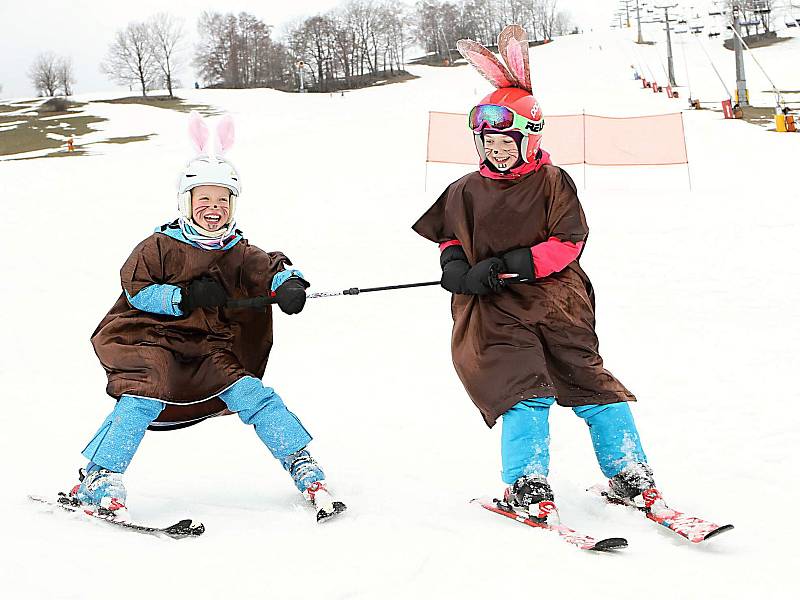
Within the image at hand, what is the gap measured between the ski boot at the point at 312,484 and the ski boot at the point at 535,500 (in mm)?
716

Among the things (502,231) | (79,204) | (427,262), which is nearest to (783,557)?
(502,231)

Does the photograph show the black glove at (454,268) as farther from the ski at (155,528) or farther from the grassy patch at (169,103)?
the grassy patch at (169,103)

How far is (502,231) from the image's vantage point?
137 inches

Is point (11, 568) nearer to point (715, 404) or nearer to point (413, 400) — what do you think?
point (413, 400)

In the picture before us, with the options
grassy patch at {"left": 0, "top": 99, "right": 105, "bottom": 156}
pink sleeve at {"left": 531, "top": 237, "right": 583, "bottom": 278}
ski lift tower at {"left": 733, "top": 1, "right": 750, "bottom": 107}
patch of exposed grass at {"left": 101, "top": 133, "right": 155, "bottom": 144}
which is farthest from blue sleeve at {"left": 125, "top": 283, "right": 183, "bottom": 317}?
ski lift tower at {"left": 733, "top": 1, "right": 750, "bottom": 107}

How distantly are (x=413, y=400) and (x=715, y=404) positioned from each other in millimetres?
1799

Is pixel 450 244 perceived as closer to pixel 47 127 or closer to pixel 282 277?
pixel 282 277

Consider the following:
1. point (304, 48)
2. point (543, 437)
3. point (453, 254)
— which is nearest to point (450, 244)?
Result: point (453, 254)

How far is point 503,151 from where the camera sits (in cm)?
348

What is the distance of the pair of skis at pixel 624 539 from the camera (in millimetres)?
2863

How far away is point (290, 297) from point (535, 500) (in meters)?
1.27

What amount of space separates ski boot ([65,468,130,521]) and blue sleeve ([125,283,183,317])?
0.67 meters

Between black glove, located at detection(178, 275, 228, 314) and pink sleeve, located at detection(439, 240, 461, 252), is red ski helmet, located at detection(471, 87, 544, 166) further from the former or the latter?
black glove, located at detection(178, 275, 228, 314)

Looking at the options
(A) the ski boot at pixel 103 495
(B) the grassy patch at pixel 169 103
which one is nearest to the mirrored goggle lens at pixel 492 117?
(A) the ski boot at pixel 103 495
